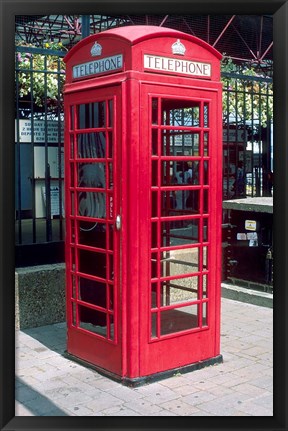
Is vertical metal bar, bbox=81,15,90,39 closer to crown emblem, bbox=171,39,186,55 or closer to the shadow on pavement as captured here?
crown emblem, bbox=171,39,186,55

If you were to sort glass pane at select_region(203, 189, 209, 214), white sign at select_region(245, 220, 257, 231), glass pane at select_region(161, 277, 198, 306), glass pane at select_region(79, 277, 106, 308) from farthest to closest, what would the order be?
white sign at select_region(245, 220, 257, 231), glass pane at select_region(161, 277, 198, 306), glass pane at select_region(79, 277, 106, 308), glass pane at select_region(203, 189, 209, 214)

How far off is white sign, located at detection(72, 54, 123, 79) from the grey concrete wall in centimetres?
216

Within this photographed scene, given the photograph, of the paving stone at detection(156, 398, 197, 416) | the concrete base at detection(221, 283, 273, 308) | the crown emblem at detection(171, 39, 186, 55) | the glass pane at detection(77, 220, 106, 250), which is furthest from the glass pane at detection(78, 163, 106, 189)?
the concrete base at detection(221, 283, 273, 308)

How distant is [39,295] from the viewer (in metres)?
5.61

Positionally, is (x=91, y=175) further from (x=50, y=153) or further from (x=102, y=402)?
(x=50, y=153)

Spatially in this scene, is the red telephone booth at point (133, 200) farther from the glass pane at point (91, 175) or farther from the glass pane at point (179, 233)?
the glass pane at point (179, 233)

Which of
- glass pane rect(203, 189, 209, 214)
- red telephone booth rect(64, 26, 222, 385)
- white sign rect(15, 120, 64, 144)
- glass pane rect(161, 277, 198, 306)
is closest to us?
red telephone booth rect(64, 26, 222, 385)

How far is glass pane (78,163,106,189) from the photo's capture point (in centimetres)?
465

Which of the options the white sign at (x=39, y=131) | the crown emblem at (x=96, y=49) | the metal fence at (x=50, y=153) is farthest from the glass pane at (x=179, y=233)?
the white sign at (x=39, y=131)

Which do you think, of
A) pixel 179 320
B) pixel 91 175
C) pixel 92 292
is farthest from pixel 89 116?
pixel 179 320

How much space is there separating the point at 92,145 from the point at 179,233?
208 centimetres

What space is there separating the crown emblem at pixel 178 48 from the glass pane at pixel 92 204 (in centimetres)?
131

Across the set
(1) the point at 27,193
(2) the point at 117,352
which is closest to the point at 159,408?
(2) the point at 117,352
